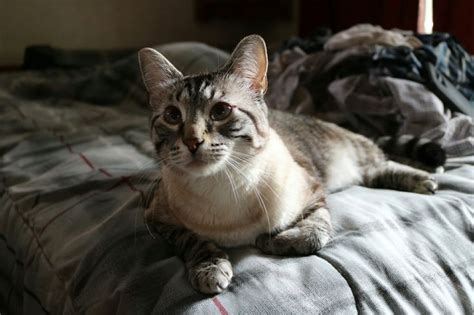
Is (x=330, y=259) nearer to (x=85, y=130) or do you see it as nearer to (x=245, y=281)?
(x=245, y=281)

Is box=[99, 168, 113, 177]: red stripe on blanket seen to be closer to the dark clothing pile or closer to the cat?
the cat

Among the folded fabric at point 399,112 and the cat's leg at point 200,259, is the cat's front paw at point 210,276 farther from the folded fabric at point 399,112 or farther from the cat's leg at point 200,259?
the folded fabric at point 399,112

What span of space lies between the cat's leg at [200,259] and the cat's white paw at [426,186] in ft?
1.96

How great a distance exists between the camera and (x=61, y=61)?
3.09 meters

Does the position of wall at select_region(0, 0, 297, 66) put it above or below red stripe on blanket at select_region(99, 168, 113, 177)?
above

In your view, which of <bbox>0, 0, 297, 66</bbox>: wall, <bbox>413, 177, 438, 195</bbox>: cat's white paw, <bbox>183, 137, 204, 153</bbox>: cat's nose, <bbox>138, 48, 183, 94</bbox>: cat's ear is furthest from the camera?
<bbox>0, 0, 297, 66</bbox>: wall

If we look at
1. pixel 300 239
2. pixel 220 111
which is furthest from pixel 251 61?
pixel 300 239

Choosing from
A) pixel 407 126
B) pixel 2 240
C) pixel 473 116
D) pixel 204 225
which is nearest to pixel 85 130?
pixel 2 240

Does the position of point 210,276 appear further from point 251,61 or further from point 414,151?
point 414,151

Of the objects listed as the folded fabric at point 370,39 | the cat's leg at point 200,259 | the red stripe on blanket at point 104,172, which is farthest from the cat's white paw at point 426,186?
the red stripe on blanket at point 104,172

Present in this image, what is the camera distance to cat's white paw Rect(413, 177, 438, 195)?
4.31 feet

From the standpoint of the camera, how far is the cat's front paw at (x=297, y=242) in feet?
3.39

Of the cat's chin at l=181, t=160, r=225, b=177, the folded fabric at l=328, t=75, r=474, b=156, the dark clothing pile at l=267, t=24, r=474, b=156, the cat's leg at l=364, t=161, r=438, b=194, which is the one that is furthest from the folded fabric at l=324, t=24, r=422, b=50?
the cat's chin at l=181, t=160, r=225, b=177

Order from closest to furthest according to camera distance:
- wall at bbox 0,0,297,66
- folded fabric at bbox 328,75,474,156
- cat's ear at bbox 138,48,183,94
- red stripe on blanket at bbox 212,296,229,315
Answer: red stripe on blanket at bbox 212,296,229,315, cat's ear at bbox 138,48,183,94, folded fabric at bbox 328,75,474,156, wall at bbox 0,0,297,66
